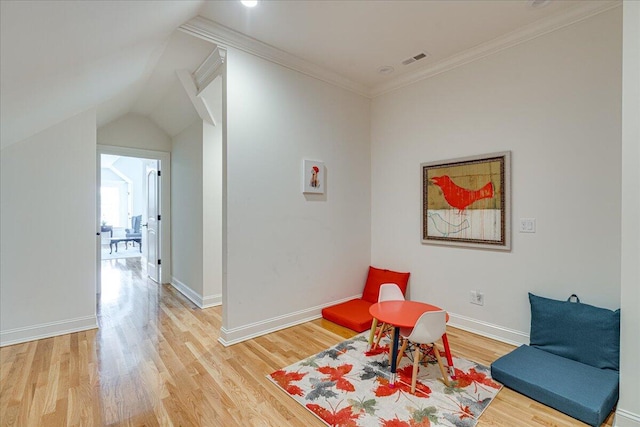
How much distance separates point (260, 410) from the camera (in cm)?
188

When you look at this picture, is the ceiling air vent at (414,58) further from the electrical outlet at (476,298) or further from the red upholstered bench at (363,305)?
the electrical outlet at (476,298)

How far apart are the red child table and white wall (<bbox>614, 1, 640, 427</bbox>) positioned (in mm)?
962

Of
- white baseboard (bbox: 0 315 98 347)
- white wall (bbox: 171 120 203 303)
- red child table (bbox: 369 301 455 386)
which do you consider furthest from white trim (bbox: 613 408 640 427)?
white baseboard (bbox: 0 315 98 347)

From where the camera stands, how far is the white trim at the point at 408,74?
2.41m

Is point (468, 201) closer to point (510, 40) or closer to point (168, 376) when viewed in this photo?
point (510, 40)

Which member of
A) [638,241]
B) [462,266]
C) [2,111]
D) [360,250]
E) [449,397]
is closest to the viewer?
[638,241]

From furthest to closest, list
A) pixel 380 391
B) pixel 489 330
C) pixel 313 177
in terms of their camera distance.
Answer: pixel 313 177
pixel 489 330
pixel 380 391

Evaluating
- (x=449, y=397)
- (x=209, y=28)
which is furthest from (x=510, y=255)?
(x=209, y=28)

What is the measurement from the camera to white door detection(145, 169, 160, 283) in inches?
203

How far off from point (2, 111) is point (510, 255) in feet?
13.5

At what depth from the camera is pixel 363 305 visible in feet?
12.0

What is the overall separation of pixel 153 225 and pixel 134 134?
5.37 feet

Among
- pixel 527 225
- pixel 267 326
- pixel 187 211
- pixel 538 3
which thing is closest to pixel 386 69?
pixel 538 3

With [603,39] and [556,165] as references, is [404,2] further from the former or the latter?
[556,165]
